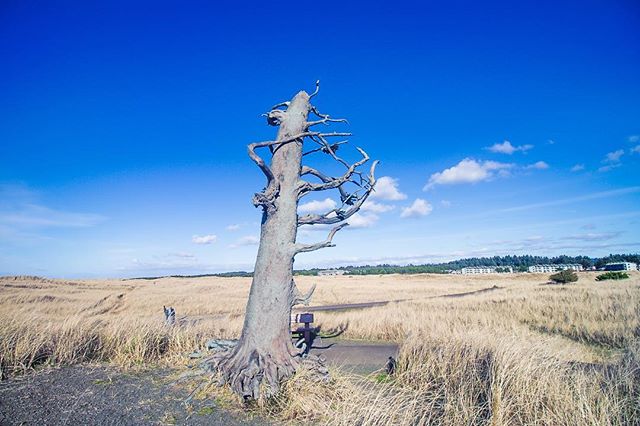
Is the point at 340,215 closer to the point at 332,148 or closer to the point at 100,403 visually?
the point at 332,148

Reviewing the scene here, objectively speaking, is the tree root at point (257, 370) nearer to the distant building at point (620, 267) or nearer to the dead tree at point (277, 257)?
the dead tree at point (277, 257)

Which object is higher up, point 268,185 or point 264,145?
point 264,145

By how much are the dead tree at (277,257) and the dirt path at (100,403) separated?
77cm

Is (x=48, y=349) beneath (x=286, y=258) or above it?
beneath

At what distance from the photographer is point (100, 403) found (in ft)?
17.9

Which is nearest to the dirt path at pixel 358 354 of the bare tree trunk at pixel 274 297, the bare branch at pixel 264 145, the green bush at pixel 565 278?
the bare tree trunk at pixel 274 297

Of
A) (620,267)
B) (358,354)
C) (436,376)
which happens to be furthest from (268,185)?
(620,267)

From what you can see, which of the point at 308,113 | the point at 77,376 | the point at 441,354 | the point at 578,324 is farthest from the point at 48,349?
the point at 578,324

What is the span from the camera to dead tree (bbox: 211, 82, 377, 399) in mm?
6254

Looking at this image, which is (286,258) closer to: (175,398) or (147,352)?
(175,398)

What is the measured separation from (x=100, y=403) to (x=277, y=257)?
3.45 meters

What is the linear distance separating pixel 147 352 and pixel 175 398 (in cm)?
300

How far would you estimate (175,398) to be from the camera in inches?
230

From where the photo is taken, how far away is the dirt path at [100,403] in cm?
491
